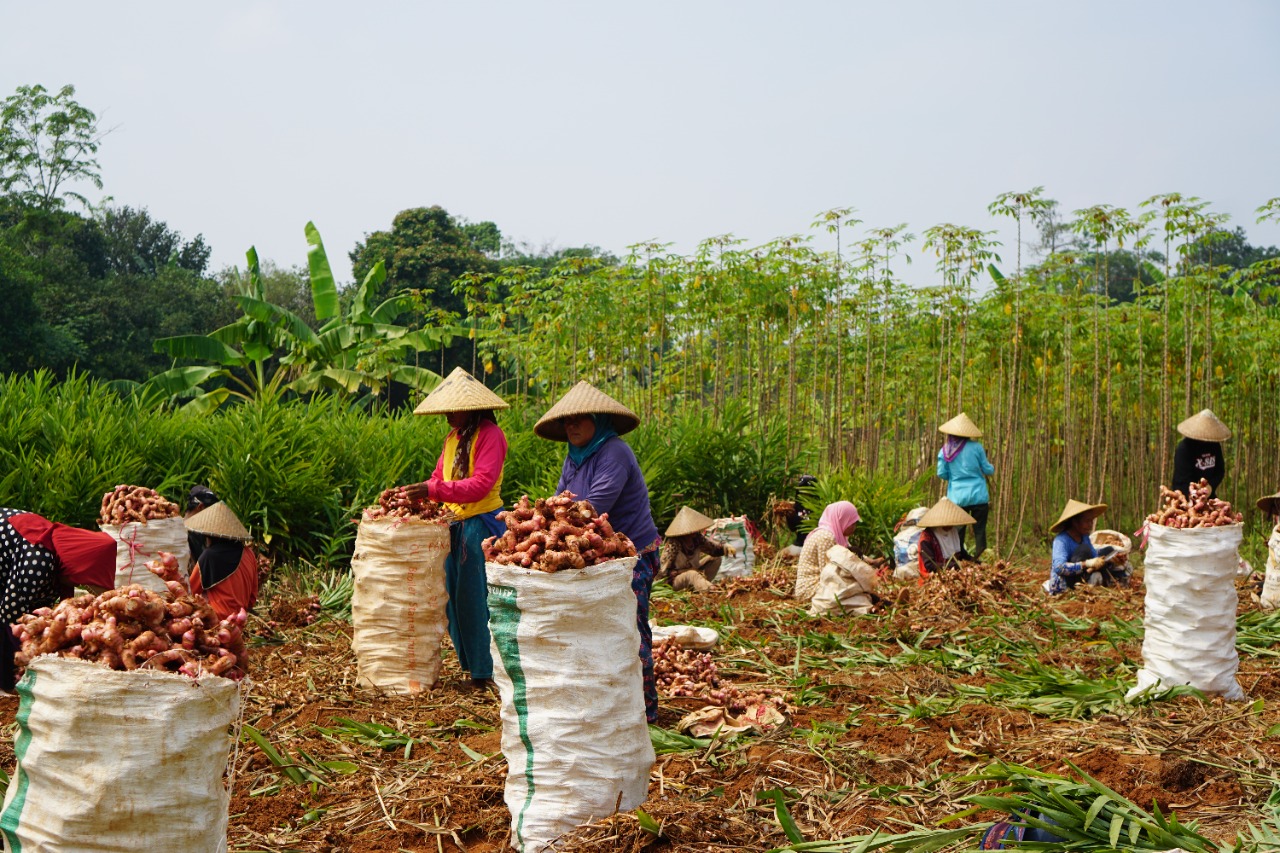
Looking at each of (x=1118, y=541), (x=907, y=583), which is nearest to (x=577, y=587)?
(x=907, y=583)

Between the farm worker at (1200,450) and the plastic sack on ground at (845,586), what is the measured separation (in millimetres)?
2096

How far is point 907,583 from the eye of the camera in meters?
7.48

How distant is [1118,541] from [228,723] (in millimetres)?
7467

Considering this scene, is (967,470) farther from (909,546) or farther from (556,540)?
(556,540)

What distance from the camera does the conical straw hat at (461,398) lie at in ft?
16.4

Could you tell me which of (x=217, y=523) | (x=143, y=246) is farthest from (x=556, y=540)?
(x=143, y=246)

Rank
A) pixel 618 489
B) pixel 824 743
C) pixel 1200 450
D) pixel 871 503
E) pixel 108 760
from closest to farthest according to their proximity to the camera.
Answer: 1. pixel 108 760
2. pixel 824 743
3. pixel 618 489
4. pixel 1200 450
5. pixel 871 503

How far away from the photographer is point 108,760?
2.36m

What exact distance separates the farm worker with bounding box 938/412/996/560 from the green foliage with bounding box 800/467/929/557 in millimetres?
612

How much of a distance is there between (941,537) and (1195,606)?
9.94ft

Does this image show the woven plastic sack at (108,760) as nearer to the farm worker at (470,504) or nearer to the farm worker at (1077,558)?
the farm worker at (470,504)

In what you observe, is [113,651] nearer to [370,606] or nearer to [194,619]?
[194,619]

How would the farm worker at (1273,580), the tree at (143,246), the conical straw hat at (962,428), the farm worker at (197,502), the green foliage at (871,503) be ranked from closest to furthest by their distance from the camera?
the farm worker at (197,502)
the farm worker at (1273,580)
the conical straw hat at (962,428)
the green foliage at (871,503)
the tree at (143,246)

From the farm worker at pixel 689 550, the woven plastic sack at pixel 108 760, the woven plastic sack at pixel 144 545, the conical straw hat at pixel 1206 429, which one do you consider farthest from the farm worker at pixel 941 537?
the woven plastic sack at pixel 108 760
